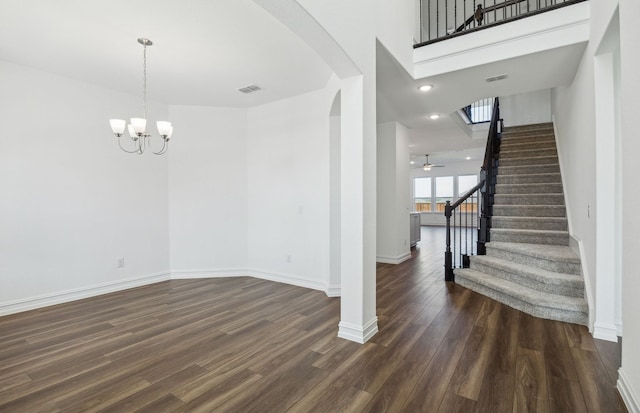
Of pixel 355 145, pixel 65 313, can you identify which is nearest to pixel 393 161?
pixel 355 145

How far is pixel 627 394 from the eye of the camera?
70.4 inches

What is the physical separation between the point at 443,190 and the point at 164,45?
12025 mm

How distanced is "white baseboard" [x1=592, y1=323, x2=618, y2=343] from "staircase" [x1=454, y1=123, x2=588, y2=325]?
11.3 inches

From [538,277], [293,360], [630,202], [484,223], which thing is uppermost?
[630,202]

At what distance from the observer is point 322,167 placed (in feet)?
13.8

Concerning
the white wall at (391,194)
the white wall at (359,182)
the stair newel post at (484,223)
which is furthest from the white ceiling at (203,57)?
the stair newel post at (484,223)

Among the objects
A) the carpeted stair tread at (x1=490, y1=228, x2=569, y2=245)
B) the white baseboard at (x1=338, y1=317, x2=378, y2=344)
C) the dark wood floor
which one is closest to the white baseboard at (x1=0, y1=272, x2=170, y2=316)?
the dark wood floor

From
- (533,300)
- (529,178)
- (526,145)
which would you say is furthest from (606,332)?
(526,145)

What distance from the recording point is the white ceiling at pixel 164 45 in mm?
2471

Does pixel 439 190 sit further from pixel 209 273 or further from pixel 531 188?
pixel 209 273

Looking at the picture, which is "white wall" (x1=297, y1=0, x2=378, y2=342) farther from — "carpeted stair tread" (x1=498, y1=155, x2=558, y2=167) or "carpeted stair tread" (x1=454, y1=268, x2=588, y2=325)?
"carpeted stair tread" (x1=498, y1=155, x2=558, y2=167)

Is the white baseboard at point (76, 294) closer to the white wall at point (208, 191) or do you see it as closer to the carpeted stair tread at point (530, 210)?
the white wall at point (208, 191)

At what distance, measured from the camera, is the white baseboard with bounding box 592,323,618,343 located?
2.61 meters

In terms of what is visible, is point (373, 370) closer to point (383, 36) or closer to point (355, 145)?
point (355, 145)
